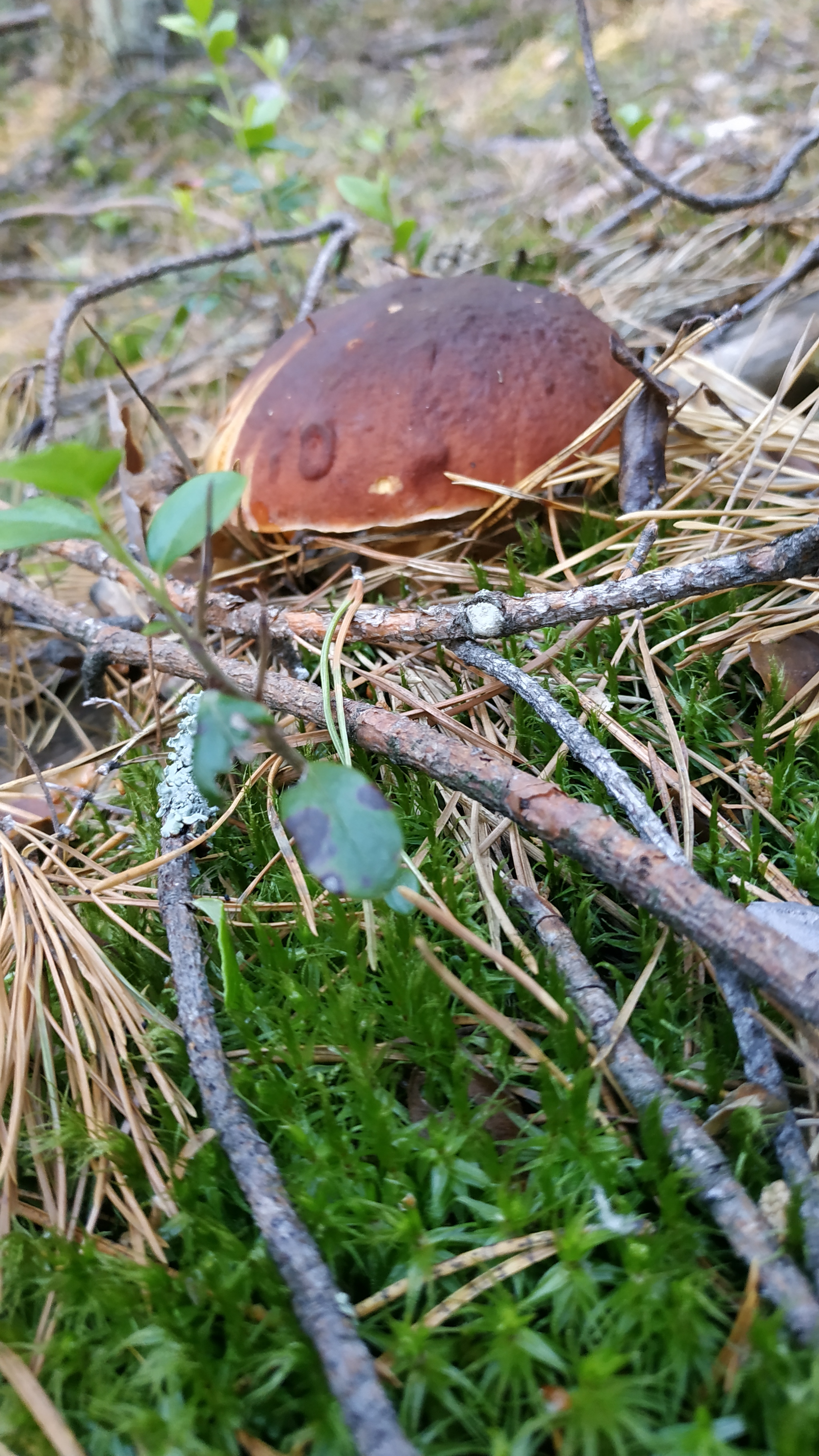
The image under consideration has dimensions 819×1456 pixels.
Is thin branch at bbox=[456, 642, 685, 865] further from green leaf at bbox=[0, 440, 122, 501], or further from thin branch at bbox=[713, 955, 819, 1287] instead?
green leaf at bbox=[0, 440, 122, 501]

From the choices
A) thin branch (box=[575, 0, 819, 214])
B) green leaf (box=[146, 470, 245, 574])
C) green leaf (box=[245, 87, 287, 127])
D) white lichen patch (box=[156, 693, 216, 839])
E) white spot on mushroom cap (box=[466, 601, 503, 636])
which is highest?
green leaf (box=[245, 87, 287, 127])

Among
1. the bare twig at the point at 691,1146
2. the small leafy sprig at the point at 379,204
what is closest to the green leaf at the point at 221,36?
the small leafy sprig at the point at 379,204

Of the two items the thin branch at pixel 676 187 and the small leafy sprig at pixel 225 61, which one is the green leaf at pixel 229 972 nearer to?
the thin branch at pixel 676 187

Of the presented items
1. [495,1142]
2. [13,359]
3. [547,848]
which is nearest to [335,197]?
[13,359]

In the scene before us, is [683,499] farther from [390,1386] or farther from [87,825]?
[390,1386]

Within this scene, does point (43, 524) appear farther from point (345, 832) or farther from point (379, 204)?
point (379, 204)

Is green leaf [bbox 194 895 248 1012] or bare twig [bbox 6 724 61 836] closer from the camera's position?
green leaf [bbox 194 895 248 1012]

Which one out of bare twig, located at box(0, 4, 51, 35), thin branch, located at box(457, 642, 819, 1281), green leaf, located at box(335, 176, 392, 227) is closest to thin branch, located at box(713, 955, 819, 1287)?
thin branch, located at box(457, 642, 819, 1281)
